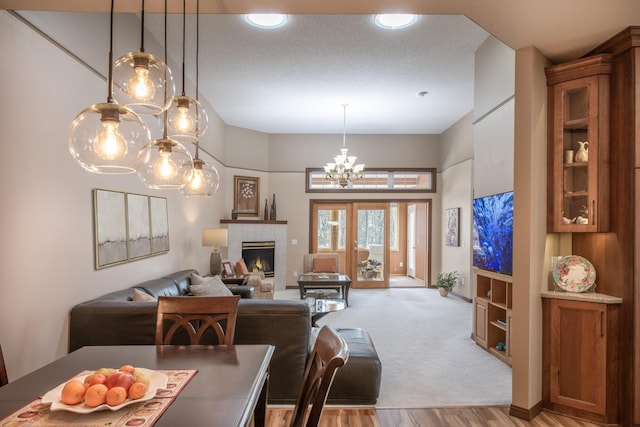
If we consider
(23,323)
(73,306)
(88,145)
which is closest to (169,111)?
(88,145)

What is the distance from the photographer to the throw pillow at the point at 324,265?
8.48 m

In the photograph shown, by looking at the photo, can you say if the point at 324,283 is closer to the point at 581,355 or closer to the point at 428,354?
the point at 428,354

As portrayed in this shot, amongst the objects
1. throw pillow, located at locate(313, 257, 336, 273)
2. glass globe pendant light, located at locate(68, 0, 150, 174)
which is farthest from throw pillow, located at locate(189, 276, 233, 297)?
throw pillow, located at locate(313, 257, 336, 273)

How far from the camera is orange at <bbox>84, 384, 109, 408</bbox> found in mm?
1312

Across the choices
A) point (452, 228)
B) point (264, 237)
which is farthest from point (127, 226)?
point (452, 228)

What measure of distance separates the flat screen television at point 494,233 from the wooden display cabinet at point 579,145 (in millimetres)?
1058

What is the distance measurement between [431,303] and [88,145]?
7135 millimetres

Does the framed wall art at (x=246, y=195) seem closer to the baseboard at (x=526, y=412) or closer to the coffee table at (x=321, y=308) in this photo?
the coffee table at (x=321, y=308)

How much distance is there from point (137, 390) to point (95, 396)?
0.12 m

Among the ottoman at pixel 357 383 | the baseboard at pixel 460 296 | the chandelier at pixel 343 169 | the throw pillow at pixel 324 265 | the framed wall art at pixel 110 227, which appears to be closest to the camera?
the ottoman at pixel 357 383

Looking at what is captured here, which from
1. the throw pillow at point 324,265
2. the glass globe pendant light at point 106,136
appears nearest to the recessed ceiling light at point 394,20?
the glass globe pendant light at point 106,136

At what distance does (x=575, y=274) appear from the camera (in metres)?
3.01

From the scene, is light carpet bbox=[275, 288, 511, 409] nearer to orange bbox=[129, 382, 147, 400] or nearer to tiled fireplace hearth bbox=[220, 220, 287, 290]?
tiled fireplace hearth bbox=[220, 220, 287, 290]

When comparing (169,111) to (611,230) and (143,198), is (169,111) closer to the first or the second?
(143,198)
